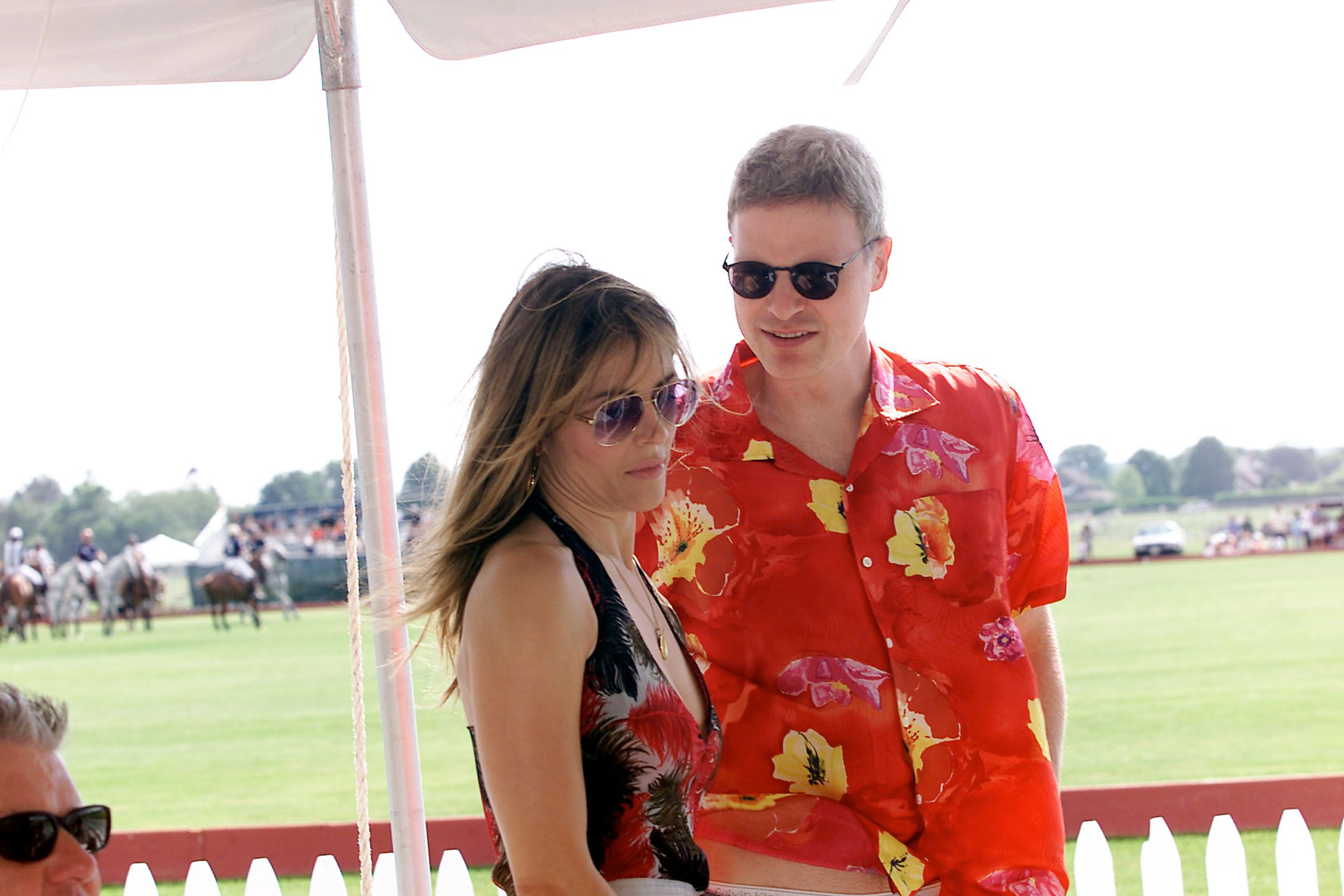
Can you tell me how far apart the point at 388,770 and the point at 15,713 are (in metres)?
0.87

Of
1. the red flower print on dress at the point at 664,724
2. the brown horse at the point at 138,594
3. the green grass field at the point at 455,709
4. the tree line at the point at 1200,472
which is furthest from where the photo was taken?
the tree line at the point at 1200,472

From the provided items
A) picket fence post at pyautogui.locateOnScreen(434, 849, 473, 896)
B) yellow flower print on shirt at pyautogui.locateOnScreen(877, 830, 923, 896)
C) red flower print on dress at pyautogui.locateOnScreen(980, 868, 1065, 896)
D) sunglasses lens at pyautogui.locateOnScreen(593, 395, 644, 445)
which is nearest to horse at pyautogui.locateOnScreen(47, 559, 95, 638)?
picket fence post at pyautogui.locateOnScreen(434, 849, 473, 896)

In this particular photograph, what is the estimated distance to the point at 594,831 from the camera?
1317mm

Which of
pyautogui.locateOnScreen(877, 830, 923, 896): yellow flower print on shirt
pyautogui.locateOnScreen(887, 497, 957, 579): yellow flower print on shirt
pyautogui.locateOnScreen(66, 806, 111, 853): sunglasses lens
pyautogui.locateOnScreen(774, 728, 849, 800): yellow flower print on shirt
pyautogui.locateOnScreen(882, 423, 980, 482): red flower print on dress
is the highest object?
pyautogui.locateOnScreen(882, 423, 980, 482): red flower print on dress

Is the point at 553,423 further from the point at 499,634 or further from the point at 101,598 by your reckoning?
the point at 101,598

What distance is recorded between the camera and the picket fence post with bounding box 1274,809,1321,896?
346cm

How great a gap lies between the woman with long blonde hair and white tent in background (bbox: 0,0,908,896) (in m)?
0.48

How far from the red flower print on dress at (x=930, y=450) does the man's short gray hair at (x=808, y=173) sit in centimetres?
34

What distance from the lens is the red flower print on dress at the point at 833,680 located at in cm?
193

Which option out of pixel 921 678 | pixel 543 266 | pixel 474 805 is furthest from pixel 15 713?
pixel 474 805

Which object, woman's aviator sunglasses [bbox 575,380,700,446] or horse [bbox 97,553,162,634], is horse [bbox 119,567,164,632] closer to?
horse [bbox 97,553,162,634]

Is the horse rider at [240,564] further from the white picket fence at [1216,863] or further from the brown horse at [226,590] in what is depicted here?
the white picket fence at [1216,863]

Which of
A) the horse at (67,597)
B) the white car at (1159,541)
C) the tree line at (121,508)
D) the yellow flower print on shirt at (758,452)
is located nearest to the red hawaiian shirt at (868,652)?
the yellow flower print on shirt at (758,452)

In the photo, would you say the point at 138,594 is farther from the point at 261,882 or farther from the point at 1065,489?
the point at 1065,489
